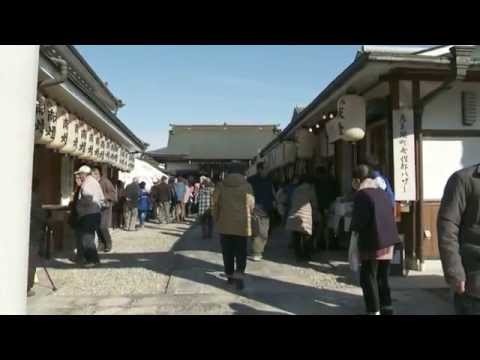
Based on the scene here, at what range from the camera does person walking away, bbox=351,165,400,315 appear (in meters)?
4.75

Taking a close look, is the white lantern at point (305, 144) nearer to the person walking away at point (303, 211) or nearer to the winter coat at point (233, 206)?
the person walking away at point (303, 211)

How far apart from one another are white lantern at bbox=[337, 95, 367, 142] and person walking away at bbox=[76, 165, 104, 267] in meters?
4.69

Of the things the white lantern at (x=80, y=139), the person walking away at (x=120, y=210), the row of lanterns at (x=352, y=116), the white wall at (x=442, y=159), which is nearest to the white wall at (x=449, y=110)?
the white wall at (x=442, y=159)

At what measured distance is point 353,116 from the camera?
8.00 meters

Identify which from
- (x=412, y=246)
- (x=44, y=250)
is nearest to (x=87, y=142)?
(x=44, y=250)

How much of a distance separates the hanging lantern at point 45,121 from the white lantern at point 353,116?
5081 mm

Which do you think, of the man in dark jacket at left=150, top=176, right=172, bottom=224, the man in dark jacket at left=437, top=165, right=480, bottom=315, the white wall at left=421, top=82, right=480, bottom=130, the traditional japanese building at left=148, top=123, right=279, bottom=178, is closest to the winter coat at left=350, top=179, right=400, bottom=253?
the man in dark jacket at left=437, top=165, right=480, bottom=315

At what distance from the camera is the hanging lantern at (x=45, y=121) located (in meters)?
7.27

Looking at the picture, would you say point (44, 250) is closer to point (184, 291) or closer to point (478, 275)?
point (184, 291)

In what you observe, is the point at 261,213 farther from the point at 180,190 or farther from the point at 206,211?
the point at 180,190

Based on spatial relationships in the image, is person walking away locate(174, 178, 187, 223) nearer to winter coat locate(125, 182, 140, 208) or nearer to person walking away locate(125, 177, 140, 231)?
person walking away locate(125, 177, 140, 231)
